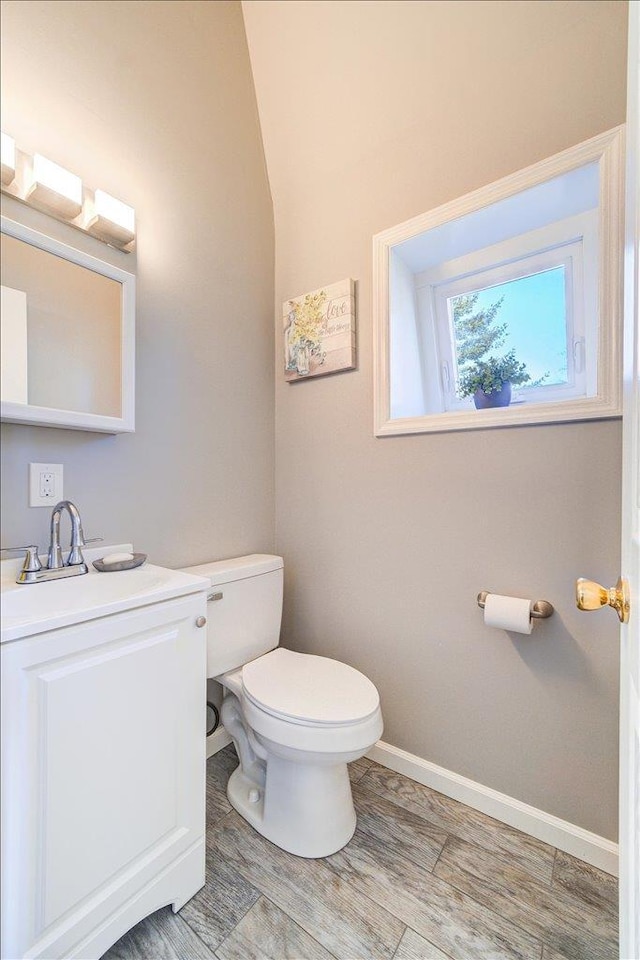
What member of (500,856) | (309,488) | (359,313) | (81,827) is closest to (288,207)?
(359,313)

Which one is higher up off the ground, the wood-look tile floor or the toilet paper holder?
the toilet paper holder

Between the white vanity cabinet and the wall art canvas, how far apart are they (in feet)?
3.34

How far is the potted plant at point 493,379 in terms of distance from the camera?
1342mm

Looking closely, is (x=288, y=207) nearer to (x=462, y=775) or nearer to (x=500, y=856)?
(x=462, y=775)

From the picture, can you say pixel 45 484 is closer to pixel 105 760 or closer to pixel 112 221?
pixel 105 760

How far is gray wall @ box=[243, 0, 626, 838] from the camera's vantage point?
44.1 inches

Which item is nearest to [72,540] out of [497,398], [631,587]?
[631,587]

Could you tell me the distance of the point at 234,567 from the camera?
1.43 m

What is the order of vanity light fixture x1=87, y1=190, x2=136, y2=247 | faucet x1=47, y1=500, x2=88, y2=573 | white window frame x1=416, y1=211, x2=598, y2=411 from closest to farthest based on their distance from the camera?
faucet x1=47, y1=500, x2=88, y2=573
vanity light fixture x1=87, y1=190, x2=136, y2=247
white window frame x1=416, y1=211, x2=598, y2=411

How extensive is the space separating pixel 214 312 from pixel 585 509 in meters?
1.41

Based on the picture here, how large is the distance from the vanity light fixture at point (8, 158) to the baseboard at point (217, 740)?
6.01 feet

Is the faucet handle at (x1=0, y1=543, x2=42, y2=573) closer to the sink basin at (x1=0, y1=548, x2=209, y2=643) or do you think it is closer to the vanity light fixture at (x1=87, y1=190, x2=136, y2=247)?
the sink basin at (x1=0, y1=548, x2=209, y2=643)

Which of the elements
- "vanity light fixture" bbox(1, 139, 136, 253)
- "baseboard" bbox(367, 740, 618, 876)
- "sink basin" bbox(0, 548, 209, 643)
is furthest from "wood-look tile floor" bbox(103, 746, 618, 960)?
"vanity light fixture" bbox(1, 139, 136, 253)

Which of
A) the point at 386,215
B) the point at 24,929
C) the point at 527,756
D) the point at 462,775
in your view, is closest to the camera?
the point at 24,929
